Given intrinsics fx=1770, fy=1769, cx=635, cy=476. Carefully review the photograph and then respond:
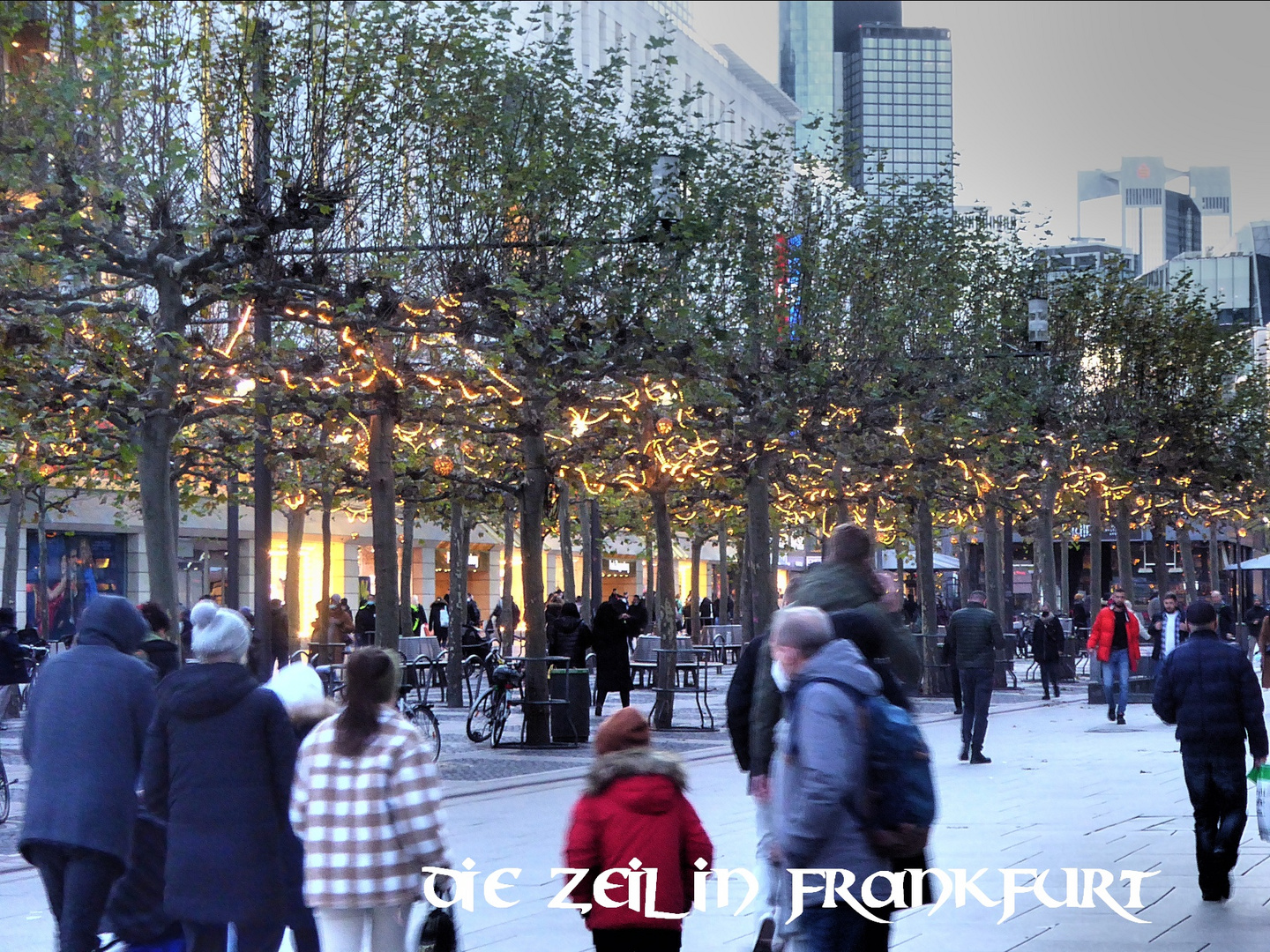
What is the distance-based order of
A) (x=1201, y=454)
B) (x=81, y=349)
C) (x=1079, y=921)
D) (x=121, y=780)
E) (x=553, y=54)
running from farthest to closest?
(x=1201, y=454)
(x=553, y=54)
(x=81, y=349)
(x=1079, y=921)
(x=121, y=780)

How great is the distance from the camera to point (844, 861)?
18.3 ft

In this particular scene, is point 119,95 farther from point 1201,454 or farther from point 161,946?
point 1201,454

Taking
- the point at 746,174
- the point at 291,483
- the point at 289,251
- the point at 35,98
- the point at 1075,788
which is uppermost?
the point at 746,174

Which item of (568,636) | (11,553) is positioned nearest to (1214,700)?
(568,636)

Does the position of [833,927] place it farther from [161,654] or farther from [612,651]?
[612,651]

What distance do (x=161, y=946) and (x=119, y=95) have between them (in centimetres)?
977

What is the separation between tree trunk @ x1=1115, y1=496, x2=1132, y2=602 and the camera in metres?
41.7

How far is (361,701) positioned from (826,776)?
186cm

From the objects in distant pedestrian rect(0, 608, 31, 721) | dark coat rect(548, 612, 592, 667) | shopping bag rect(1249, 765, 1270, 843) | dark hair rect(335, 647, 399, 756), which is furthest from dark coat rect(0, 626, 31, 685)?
dark hair rect(335, 647, 399, 756)

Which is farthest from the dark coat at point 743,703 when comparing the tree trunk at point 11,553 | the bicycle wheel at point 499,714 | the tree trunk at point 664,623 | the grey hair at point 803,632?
the tree trunk at point 11,553

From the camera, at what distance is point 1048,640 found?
33.3m

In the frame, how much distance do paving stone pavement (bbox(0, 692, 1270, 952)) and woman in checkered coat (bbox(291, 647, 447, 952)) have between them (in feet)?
9.28

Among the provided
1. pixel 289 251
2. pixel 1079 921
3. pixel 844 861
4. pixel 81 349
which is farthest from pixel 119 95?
pixel 844 861

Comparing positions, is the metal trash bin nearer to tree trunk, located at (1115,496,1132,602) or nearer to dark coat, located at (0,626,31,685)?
dark coat, located at (0,626,31,685)
